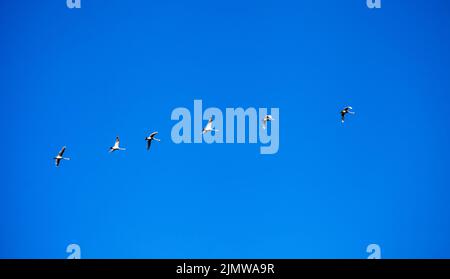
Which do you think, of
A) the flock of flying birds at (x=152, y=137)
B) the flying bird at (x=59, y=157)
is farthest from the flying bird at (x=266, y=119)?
the flying bird at (x=59, y=157)

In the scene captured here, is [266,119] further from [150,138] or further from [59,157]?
[59,157]

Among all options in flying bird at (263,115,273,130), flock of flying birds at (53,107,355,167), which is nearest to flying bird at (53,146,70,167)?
flock of flying birds at (53,107,355,167)

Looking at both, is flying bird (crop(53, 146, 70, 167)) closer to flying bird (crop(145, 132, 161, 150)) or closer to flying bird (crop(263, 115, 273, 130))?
flying bird (crop(145, 132, 161, 150))

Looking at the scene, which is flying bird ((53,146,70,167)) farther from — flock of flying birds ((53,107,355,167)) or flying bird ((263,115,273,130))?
flying bird ((263,115,273,130))

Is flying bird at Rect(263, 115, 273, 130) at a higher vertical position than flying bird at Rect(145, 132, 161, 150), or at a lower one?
higher

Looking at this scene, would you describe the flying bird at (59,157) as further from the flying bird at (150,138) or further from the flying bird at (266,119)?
the flying bird at (266,119)

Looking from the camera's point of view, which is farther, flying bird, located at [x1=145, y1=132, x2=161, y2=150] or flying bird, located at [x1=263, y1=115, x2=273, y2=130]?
flying bird, located at [x1=145, y1=132, x2=161, y2=150]

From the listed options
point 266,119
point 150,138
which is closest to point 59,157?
point 150,138
